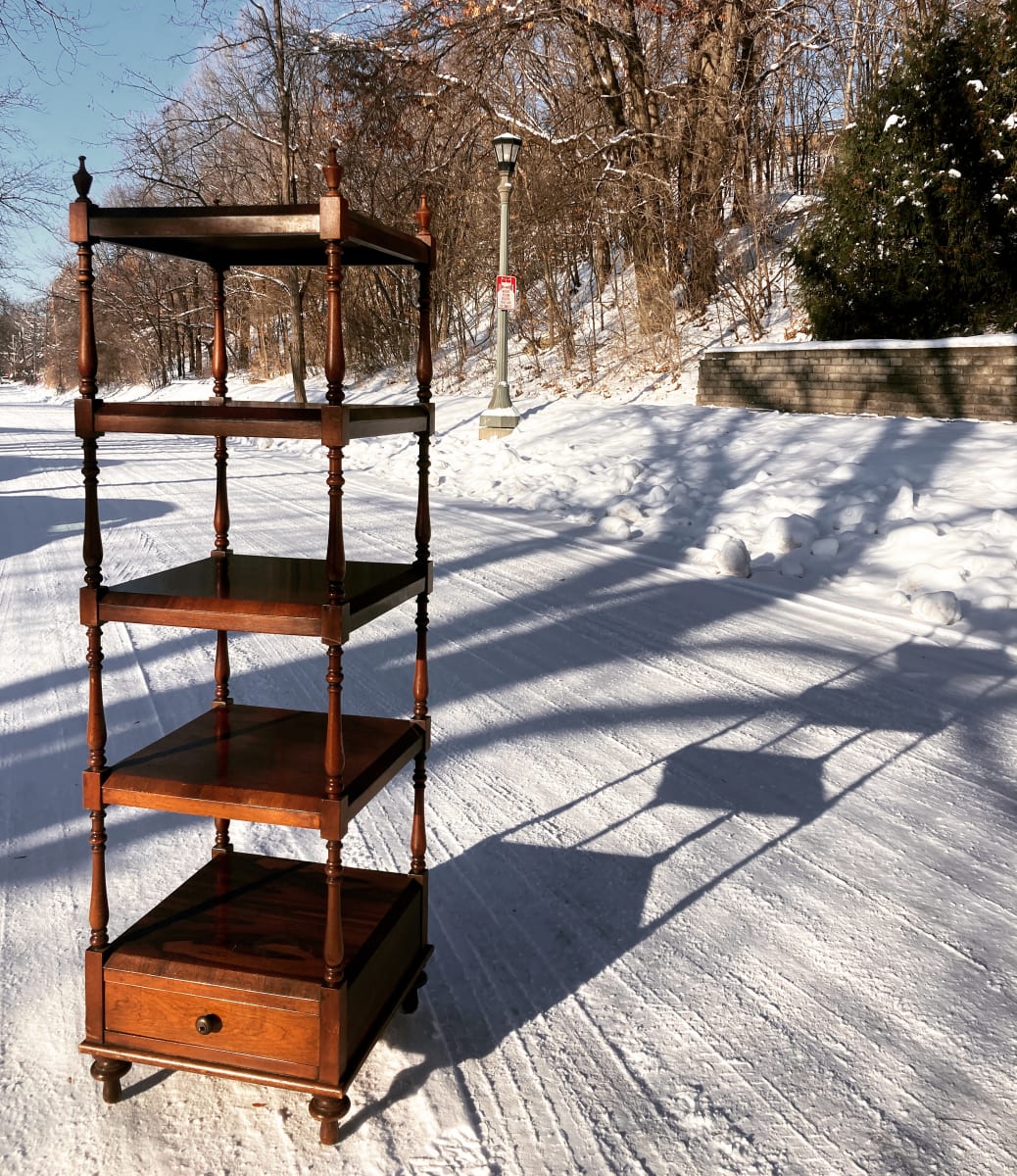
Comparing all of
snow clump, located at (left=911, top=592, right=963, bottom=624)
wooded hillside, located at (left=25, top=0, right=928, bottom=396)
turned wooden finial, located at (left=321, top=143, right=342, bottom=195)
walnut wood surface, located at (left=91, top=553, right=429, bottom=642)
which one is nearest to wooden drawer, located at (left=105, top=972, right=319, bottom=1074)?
walnut wood surface, located at (left=91, top=553, right=429, bottom=642)

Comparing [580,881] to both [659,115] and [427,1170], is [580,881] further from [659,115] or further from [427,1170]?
[659,115]

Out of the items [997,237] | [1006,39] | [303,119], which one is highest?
[303,119]

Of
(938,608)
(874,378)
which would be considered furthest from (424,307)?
(874,378)

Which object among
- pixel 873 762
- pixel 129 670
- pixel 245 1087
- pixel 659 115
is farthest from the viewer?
pixel 659 115

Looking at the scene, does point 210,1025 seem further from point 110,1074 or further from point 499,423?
point 499,423

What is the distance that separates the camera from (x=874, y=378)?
1281 centimetres

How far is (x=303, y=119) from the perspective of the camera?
2869cm

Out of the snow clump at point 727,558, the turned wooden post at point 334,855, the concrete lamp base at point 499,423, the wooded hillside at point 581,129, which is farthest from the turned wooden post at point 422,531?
the wooded hillside at point 581,129

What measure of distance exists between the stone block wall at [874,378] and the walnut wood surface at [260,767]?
1051 centimetres

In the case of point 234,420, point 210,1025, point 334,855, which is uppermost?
point 234,420

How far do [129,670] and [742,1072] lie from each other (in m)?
4.15

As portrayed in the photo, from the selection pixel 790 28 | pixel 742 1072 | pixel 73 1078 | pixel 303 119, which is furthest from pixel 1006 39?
pixel 303 119

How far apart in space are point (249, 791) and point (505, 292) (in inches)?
527

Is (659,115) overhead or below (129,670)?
overhead
